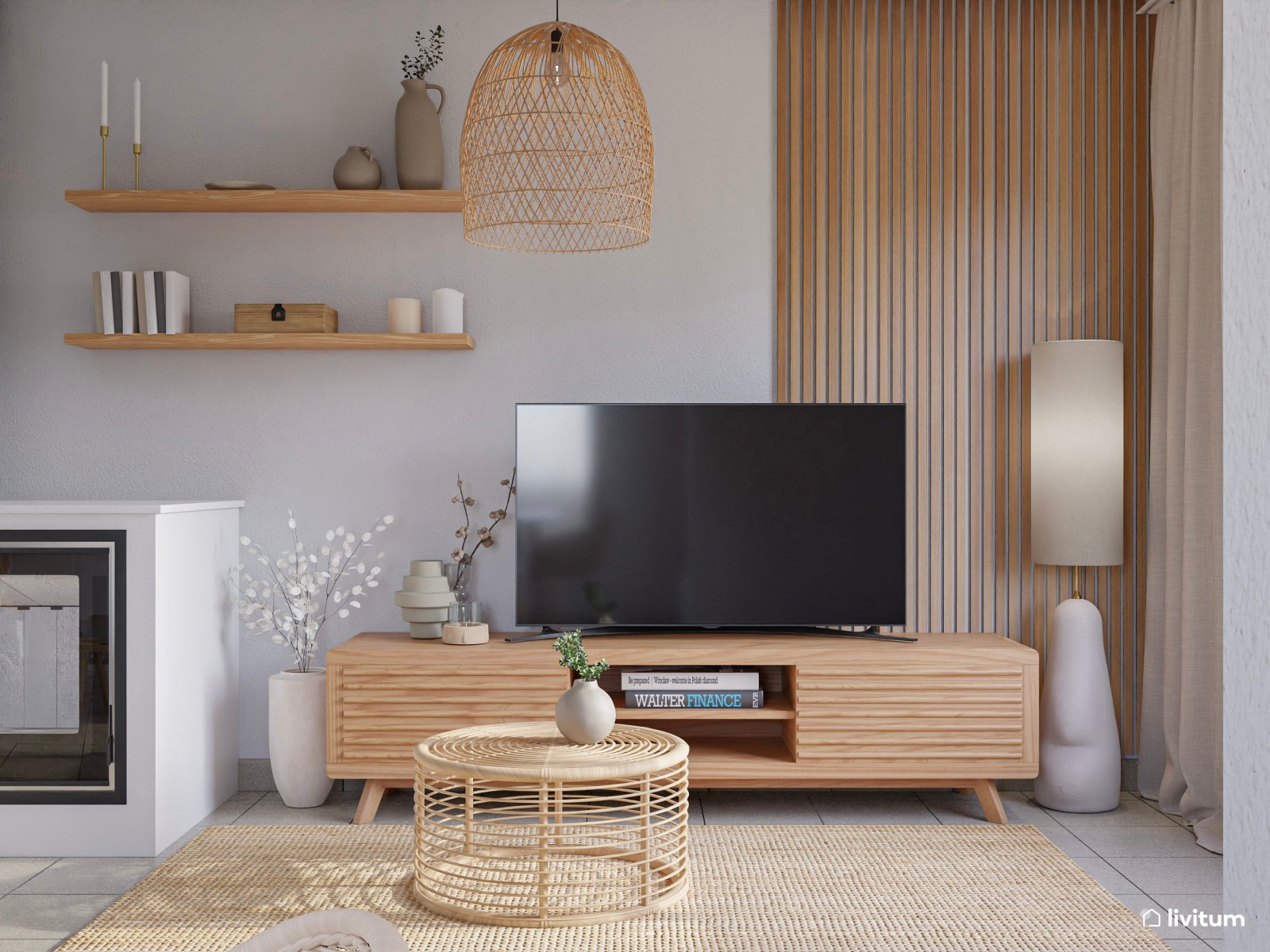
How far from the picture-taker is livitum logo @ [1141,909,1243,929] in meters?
2.44

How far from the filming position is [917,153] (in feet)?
12.3

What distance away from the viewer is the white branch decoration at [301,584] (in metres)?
3.54

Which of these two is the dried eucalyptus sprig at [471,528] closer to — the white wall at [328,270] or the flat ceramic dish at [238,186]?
the white wall at [328,270]

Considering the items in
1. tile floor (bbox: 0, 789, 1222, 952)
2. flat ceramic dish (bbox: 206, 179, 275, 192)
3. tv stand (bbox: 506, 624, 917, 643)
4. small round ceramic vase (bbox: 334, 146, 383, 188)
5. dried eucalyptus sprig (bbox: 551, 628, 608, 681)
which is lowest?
tile floor (bbox: 0, 789, 1222, 952)

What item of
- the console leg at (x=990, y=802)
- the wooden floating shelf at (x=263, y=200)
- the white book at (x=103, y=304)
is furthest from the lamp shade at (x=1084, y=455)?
the white book at (x=103, y=304)

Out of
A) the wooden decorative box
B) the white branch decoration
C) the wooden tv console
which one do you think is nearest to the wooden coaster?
the wooden tv console

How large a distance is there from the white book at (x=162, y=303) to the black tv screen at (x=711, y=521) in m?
1.22

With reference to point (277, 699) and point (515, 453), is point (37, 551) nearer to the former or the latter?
point (277, 699)

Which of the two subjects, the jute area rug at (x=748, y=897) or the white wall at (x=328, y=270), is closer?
the jute area rug at (x=748, y=897)

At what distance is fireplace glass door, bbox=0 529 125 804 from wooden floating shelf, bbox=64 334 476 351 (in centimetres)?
78

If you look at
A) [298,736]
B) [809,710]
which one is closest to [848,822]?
[809,710]
